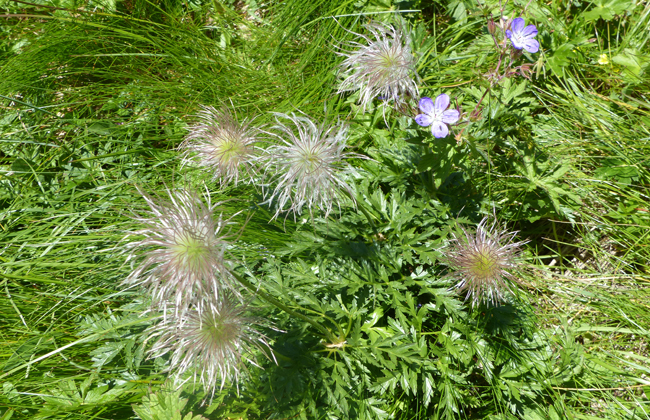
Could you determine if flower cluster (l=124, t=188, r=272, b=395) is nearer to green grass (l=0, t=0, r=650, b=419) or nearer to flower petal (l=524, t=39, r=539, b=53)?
green grass (l=0, t=0, r=650, b=419)

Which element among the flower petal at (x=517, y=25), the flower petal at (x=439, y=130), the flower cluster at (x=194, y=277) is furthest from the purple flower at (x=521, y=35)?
the flower cluster at (x=194, y=277)

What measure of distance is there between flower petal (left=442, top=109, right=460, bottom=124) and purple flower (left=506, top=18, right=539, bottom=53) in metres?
0.48

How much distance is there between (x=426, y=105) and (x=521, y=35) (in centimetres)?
69

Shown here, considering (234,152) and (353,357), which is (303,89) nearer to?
(234,152)

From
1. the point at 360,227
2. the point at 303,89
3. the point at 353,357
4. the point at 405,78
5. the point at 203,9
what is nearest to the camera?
the point at 405,78

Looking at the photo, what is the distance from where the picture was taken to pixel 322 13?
360 centimetres

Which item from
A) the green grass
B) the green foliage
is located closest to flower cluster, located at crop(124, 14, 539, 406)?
the green foliage

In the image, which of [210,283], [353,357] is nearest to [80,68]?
[210,283]

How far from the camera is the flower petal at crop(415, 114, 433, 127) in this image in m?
2.27

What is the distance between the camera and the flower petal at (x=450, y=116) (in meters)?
2.25

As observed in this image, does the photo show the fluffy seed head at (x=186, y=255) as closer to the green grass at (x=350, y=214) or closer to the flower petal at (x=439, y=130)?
the green grass at (x=350, y=214)

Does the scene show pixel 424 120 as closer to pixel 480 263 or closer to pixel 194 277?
pixel 480 263

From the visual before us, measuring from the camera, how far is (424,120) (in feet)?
7.52

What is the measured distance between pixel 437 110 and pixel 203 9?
2781 millimetres
